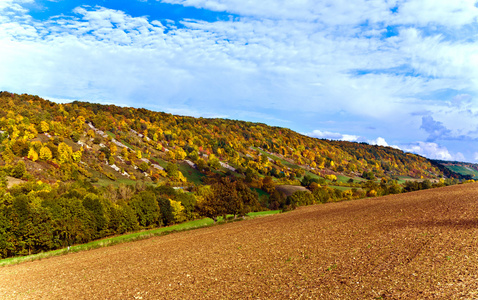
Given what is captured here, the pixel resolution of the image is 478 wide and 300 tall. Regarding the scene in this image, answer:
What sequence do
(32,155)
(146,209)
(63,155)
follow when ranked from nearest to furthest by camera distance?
(146,209)
(32,155)
(63,155)

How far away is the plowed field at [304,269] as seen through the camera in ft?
56.1

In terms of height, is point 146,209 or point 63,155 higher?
point 63,155

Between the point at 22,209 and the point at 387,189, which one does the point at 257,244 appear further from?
the point at 387,189

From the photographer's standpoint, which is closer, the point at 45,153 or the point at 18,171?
the point at 18,171

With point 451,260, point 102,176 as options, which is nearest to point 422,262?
point 451,260

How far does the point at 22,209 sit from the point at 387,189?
152 metres

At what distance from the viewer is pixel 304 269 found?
71.4ft

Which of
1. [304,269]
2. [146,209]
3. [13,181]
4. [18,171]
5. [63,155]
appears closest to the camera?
[304,269]

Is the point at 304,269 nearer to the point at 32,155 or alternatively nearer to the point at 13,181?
the point at 13,181

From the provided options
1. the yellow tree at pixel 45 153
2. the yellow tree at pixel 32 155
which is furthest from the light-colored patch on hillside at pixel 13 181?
the yellow tree at pixel 45 153

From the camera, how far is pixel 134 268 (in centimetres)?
3019

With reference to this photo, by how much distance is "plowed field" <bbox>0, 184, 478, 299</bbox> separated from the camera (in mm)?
17109

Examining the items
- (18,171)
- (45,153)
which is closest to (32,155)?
(45,153)

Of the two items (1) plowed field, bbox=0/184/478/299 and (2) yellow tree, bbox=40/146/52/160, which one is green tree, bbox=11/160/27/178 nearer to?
(2) yellow tree, bbox=40/146/52/160
